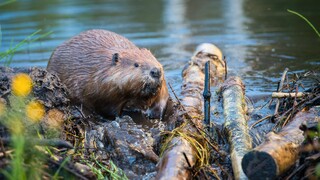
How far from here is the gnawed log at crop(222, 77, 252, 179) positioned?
2.87 m

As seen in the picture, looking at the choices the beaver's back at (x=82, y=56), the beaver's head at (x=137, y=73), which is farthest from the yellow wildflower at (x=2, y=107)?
the beaver's back at (x=82, y=56)

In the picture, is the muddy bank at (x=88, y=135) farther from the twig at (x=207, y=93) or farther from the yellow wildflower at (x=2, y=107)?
the twig at (x=207, y=93)

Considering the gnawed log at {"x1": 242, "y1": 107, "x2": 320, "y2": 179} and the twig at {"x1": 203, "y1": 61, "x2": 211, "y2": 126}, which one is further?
the twig at {"x1": 203, "y1": 61, "x2": 211, "y2": 126}

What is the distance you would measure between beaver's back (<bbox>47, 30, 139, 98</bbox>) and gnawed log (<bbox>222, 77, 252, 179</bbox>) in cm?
110

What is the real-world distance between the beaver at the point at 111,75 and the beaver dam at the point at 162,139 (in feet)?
0.79

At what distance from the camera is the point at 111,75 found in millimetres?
4457

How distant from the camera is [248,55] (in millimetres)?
6738

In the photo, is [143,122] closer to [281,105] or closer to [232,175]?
[281,105]

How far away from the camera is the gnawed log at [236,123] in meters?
2.87

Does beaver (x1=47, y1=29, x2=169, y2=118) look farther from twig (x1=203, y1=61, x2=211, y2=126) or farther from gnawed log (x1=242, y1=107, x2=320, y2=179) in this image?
gnawed log (x1=242, y1=107, x2=320, y2=179)

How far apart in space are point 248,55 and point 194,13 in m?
4.35

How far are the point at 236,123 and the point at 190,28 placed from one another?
19.1ft

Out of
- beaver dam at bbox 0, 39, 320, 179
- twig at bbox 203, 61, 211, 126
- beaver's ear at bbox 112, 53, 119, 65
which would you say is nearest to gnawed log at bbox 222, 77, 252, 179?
beaver dam at bbox 0, 39, 320, 179

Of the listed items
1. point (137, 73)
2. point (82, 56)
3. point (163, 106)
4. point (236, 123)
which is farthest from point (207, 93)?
point (82, 56)
